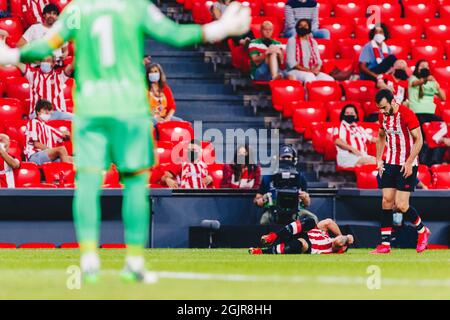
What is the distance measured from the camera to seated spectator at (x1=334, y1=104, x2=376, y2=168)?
641 inches

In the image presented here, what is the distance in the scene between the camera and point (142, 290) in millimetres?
6840

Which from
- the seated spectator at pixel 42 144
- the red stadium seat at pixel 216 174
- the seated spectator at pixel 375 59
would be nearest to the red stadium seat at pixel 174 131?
the red stadium seat at pixel 216 174

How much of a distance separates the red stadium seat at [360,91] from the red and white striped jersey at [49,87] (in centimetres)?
442

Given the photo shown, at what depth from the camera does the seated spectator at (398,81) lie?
17.6m

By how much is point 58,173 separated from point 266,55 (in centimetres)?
414

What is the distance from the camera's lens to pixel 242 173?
1527 centimetres

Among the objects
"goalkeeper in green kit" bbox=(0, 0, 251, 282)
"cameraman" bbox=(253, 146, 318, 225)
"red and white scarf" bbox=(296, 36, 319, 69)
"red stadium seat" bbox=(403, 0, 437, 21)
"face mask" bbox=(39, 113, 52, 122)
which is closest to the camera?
"goalkeeper in green kit" bbox=(0, 0, 251, 282)

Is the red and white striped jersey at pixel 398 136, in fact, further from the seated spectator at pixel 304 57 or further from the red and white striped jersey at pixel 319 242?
the seated spectator at pixel 304 57

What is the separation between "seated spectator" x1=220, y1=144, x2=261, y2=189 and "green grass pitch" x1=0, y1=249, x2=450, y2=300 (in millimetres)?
3236

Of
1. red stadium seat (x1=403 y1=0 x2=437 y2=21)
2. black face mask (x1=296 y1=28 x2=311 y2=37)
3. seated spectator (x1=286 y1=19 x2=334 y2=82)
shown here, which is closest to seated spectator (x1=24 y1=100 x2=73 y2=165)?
seated spectator (x1=286 y1=19 x2=334 y2=82)

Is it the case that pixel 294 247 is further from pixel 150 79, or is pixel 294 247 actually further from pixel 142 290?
pixel 142 290

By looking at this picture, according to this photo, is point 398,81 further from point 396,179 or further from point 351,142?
point 396,179

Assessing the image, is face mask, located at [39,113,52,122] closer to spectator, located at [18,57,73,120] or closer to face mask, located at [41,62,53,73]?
spectator, located at [18,57,73,120]

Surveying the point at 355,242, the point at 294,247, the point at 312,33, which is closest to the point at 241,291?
the point at 294,247
